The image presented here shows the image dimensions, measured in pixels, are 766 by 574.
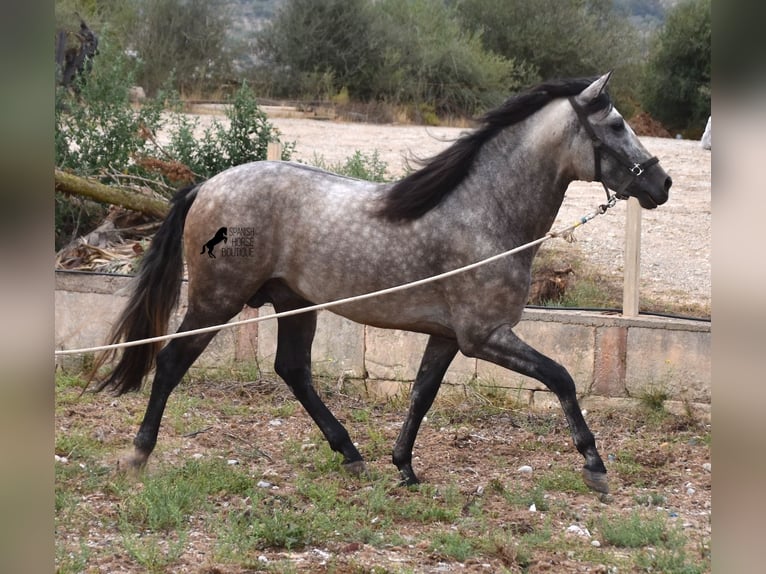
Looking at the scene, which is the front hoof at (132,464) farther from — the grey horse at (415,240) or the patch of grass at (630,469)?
the patch of grass at (630,469)

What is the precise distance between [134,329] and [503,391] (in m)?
2.99

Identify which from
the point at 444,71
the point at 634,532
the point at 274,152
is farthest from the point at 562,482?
the point at 444,71

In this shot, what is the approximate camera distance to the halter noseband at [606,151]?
4.94m

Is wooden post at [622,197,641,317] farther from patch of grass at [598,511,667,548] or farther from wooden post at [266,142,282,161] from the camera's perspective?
wooden post at [266,142,282,161]

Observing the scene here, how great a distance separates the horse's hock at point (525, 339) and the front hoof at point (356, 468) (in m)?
1.86

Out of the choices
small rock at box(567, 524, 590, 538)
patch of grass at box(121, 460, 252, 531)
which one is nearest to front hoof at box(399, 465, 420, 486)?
patch of grass at box(121, 460, 252, 531)

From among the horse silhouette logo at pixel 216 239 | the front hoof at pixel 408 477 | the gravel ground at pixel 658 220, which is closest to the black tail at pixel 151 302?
the horse silhouette logo at pixel 216 239

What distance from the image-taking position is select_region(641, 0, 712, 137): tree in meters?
22.2

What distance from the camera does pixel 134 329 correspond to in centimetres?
569

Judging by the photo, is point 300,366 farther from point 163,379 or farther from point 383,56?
point 383,56

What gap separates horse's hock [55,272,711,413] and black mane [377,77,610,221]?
85.5 inches
